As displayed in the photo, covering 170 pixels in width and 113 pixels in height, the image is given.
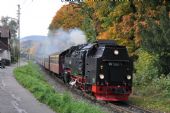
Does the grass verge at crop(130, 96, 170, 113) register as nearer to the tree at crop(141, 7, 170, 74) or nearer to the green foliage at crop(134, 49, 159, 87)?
the tree at crop(141, 7, 170, 74)

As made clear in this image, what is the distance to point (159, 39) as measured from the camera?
28844 millimetres

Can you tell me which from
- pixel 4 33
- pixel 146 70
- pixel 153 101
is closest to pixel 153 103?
pixel 153 101

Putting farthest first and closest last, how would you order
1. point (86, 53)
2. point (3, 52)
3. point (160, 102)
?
point (3, 52) → point (86, 53) → point (160, 102)

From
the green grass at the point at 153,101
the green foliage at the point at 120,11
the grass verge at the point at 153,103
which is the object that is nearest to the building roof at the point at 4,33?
the green foliage at the point at 120,11

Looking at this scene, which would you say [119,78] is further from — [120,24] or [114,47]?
[120,24]

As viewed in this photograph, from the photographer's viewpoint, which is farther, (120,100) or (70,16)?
(70,16)

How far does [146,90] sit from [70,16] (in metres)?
54.0

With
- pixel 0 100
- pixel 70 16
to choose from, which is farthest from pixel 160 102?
pixel 70 16

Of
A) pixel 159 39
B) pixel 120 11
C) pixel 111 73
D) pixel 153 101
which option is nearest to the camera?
pixel 111 73

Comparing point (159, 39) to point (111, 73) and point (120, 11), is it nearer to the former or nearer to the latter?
point (111, 73)

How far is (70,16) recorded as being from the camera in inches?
3295

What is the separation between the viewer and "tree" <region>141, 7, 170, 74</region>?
91.8ft

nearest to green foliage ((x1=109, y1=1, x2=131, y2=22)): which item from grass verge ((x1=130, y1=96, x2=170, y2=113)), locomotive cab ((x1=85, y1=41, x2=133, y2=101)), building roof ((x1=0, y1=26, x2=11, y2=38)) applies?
grass verge ((x1=130, y1=96, x2=170, y2=113))

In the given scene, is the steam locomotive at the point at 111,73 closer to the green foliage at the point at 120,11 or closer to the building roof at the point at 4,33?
the green foliage at the point at 120,11
